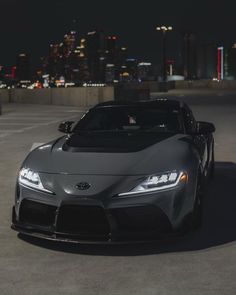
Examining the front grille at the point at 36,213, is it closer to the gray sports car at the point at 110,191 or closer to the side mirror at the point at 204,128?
the gray sports car at the point at 110,191

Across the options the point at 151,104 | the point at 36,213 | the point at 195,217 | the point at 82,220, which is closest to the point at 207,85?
the point at 151,104

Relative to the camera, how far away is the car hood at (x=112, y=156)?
17.7ft

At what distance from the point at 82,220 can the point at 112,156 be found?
779 mm

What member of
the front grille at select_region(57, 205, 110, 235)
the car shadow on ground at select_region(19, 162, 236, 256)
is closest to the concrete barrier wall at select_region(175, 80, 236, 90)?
the car shadow on ground at select_region(19, 162, 236, 256)

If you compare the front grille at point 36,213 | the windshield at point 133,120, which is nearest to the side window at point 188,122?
the windshield at point 133,120

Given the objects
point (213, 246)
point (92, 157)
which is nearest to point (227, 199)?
point (213, 246)

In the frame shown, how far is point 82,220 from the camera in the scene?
5.13 m

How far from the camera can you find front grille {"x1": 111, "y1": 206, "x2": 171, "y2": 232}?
5.09 m

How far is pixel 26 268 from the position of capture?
492 cm

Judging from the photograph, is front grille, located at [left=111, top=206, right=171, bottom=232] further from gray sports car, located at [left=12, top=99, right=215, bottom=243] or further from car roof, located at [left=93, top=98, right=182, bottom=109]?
car roof, located at [left=93, top=98, right=182, bottom=109]

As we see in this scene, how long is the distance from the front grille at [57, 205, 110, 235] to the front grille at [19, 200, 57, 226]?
95mm

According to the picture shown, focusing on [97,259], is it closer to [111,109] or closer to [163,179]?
[163,179]

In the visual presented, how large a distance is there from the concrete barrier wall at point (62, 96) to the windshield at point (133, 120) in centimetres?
2378

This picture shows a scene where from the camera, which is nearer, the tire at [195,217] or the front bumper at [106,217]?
the front bumper at [106,217]
